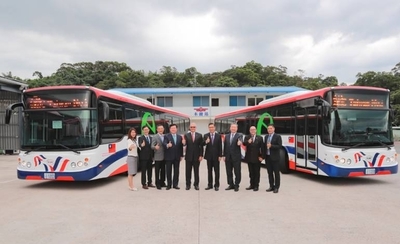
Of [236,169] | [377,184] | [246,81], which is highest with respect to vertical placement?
[246,81]

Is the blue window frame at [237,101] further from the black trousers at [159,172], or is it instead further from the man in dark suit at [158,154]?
the man in dark suit at [158,154]

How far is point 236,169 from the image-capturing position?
30.2ft

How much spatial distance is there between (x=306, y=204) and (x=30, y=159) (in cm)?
720

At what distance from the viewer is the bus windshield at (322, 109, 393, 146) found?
978 cm

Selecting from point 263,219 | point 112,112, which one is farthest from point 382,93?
point 112,112

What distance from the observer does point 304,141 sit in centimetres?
1127

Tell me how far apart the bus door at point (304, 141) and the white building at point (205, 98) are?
86.9 ft

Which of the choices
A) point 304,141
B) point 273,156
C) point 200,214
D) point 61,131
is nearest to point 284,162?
point 304,141

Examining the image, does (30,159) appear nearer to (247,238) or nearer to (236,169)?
(236,169)

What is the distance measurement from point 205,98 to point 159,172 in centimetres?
2975

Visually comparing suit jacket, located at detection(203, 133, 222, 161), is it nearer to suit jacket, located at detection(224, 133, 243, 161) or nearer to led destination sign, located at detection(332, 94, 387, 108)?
suit jacket, located at detection(224, 133, 243, 161)

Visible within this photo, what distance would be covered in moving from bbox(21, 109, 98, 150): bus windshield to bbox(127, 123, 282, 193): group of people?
1184mm

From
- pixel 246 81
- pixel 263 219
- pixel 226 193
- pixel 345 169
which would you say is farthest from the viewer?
pixel 246 81

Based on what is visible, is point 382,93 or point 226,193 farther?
point 382,93
